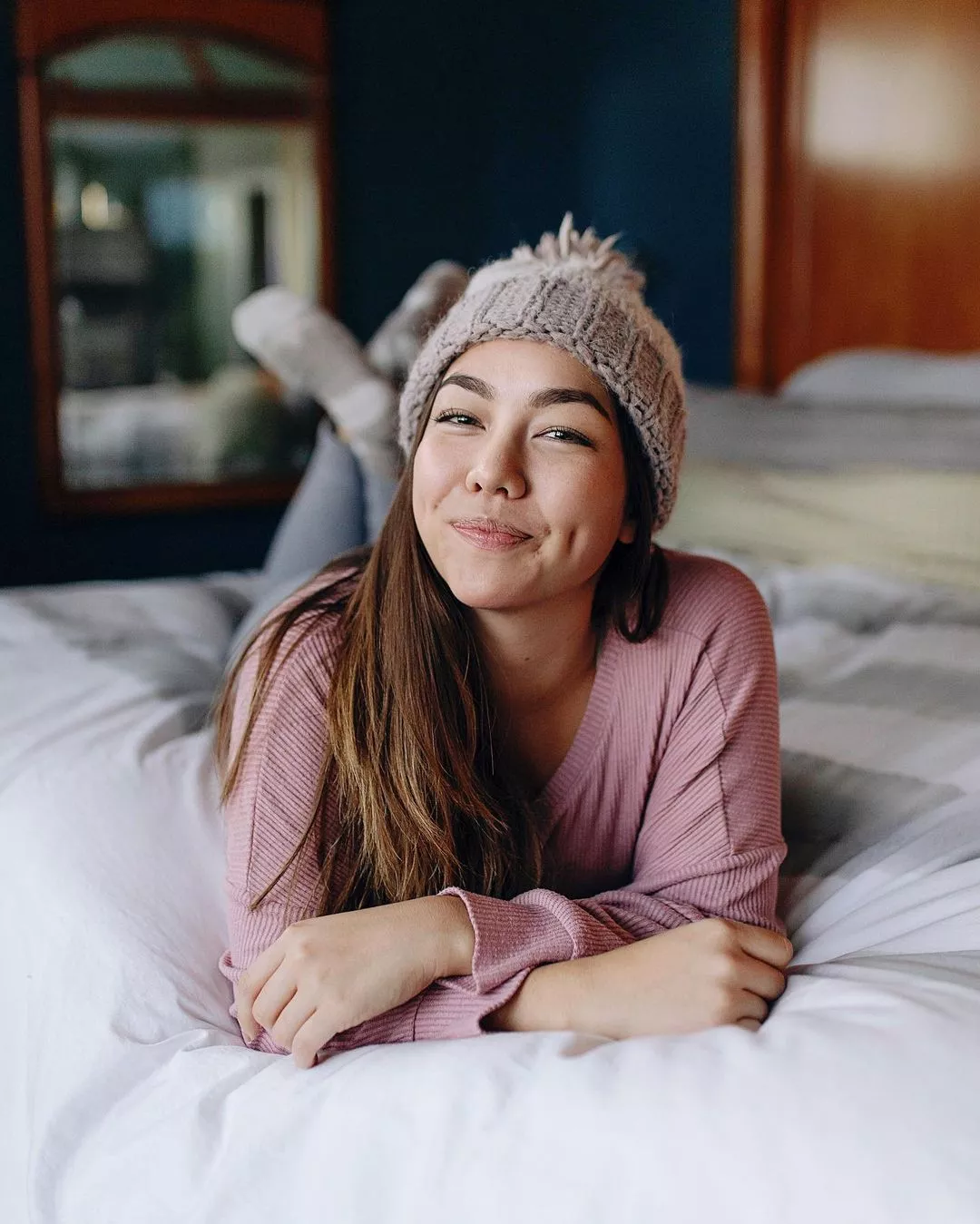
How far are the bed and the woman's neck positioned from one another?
26 cm

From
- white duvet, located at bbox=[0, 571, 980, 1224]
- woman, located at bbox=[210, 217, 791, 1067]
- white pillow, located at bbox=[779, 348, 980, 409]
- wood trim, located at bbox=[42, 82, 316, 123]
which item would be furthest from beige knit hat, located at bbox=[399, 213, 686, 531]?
wood trim, located at bbox=[42, 82, 316, 123]

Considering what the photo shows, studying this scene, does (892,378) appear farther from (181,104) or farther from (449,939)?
(181,104)

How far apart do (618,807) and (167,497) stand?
9.87ft

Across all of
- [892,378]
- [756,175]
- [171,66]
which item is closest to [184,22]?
[171,66]

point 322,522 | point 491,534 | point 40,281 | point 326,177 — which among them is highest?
point 326,177

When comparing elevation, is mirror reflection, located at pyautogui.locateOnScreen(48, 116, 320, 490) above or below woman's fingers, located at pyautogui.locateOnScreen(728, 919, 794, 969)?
above

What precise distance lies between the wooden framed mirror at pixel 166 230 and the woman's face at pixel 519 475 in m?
2.96

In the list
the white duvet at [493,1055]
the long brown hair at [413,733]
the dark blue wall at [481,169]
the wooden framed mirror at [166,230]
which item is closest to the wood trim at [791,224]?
the dark blue wall at [481,169]

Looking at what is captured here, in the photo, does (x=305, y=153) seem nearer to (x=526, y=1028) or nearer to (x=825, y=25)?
(x=825, y=25)

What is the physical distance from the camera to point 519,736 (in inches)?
48.2

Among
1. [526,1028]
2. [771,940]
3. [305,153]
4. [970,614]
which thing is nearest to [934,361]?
[970,614]

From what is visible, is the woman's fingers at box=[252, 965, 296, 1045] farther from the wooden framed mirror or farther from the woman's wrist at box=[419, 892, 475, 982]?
the wooden framed mirror

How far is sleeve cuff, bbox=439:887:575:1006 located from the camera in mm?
911

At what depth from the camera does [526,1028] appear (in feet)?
2.97
